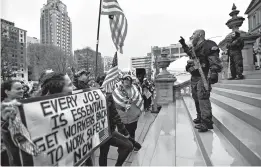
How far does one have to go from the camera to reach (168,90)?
8.41m

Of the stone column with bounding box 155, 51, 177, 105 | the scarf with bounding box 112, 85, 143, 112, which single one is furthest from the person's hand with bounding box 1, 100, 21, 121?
the stone column with bounding box 155, 51, 177, 105

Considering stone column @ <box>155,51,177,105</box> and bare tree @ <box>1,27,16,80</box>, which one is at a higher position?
bare tree @ <box>1,27,16,80</box>

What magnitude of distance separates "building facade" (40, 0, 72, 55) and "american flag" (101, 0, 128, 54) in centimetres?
10770

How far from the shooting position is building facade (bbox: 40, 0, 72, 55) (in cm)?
10044

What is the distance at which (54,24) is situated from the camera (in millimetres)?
101688

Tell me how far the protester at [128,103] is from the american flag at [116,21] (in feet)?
3.22

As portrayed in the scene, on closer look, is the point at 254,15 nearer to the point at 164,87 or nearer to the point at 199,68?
the point at 164,87

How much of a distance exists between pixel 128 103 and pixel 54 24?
11779 centimetres

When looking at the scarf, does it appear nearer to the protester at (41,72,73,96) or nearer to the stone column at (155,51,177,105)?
the protester at (41,72,73,96)

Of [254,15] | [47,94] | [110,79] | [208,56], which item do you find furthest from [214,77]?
[254,15]

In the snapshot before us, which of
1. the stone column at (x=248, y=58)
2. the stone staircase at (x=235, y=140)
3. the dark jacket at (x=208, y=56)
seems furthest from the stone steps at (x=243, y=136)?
the stone column at (x=248, y=58)

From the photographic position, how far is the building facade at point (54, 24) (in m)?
100

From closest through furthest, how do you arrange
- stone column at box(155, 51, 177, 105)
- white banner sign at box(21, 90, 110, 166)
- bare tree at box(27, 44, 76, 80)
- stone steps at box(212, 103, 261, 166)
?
white banner sign at box(21, 90, 110, 166) → stone steps at box(212, 103, 261, 166) → stone column at box(155, 51, 177, 105) → bare tree at box(27, 44, 76, 80)

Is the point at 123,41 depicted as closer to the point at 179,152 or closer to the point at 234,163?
the point at 179,152
